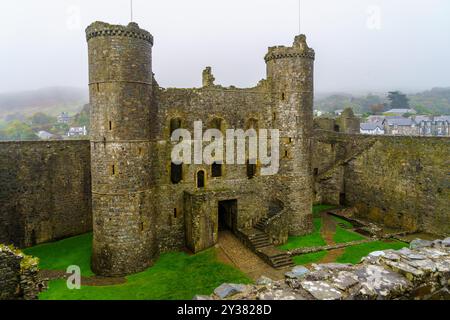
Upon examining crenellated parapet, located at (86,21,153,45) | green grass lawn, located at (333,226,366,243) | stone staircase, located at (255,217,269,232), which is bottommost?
green grass lawn, located at (333,226,366,243)

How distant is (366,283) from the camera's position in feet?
17.9

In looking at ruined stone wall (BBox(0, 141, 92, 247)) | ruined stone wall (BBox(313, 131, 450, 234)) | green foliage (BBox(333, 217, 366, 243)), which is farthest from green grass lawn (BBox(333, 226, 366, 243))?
ruined stone wall (BBox(0, 141, 92, 247))

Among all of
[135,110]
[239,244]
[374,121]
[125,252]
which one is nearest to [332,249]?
[239,244]

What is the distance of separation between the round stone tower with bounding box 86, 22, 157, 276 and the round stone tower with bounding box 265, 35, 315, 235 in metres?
7.38

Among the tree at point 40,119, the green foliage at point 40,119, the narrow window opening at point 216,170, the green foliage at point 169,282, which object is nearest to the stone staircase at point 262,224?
the green foliage at point 169,282

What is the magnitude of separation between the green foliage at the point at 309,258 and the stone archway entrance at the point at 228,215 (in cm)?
415

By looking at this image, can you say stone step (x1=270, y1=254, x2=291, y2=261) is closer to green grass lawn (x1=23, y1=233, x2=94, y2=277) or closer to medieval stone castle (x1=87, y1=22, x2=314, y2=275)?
medieval stone castle (x1=87, y1=22, x2=314, y2=275)

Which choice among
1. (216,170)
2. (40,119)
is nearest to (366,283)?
(216,170)

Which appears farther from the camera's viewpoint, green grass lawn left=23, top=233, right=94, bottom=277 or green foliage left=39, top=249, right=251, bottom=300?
green grass lawn left=23, top=233, right=94, bottom=277

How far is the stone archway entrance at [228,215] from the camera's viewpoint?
63.5 ft

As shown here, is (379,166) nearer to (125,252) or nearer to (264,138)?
(264,138)

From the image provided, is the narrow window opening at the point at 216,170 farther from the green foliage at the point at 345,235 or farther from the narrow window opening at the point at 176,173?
the green foliage at the point at 345,235

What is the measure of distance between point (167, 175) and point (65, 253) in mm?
6395

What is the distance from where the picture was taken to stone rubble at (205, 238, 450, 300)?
525 centimetres
